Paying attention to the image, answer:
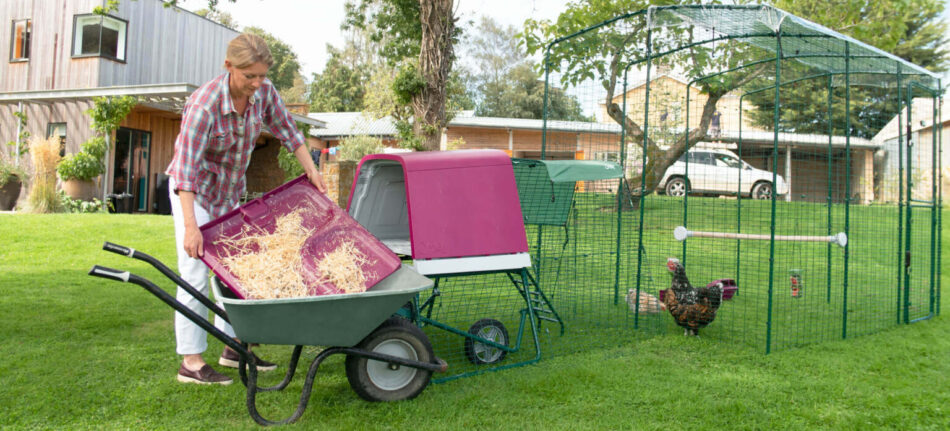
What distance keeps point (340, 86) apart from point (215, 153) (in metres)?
30.2

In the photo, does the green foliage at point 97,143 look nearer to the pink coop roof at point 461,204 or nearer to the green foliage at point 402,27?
the green foliage at point 402,27

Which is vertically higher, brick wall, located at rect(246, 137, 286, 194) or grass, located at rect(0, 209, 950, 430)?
brick wall, located at rect(246, 137, 286, 194)

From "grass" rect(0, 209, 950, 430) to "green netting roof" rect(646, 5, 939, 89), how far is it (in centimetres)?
204

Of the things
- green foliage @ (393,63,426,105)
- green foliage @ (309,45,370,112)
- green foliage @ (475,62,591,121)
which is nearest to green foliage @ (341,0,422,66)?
green foliage @ (393,63,426,105)

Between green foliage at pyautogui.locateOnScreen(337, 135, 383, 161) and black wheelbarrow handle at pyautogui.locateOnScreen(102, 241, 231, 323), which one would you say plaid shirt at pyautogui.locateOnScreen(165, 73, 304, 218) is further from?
green foliage at pyautogui.locateOnScreen(337, 135, 383, 161)

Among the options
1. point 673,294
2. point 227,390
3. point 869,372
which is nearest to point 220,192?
point 227,390

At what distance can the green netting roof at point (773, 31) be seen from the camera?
3736 millimetres

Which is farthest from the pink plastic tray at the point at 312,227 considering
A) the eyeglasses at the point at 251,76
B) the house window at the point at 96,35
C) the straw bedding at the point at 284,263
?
the house window at the point at 96,35

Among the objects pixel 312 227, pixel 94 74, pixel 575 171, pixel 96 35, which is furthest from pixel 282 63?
pixel 312 227

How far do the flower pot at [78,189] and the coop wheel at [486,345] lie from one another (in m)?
11.0

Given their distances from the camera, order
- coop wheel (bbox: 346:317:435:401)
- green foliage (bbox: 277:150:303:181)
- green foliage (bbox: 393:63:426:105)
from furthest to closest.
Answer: green foliage (bbox: 277:150:303:181) < green foliage (bbox: 393:63:426:105) < coop wheel (bbox: 346:317:435:401)

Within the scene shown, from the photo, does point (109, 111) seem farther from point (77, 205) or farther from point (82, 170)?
point (77, 205)

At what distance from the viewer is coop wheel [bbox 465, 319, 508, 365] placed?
138 inches

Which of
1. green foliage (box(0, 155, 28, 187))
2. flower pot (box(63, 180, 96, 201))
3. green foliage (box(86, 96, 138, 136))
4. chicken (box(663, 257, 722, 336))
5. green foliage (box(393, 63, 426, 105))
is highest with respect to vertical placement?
green foliage (box(86, 96, 138, 136))
